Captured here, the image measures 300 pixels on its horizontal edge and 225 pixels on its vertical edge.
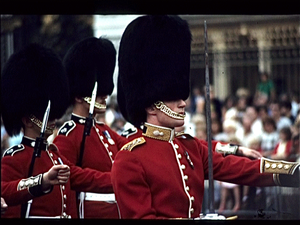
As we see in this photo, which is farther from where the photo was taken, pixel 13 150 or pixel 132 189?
pixel 13 150

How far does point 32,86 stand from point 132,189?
1.37 metres

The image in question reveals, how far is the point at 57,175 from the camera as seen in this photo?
13.7 ft

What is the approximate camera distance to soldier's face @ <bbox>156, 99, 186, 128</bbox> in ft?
13.3

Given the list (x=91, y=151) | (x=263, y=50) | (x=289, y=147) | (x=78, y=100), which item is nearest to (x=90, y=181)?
(x=91, y=151)

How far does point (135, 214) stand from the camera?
3.85m

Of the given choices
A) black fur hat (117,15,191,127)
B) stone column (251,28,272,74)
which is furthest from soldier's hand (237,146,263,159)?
stone column (251,28,272,74)

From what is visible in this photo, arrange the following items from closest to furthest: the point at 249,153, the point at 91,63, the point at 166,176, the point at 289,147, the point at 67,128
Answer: the point at 166,176, the point at 249,153, the point at 67,128, the point at 91,63, the point at 289,147

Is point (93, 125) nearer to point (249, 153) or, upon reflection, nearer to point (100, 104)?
point (100, 104)

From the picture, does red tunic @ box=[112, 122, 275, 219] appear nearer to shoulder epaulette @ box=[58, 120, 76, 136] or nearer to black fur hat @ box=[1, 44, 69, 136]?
black fur hat @ box=[1, 44, 69, 136]

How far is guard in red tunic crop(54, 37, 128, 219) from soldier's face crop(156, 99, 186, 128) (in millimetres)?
1044

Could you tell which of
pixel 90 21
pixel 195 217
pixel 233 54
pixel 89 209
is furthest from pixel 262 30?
pixel 195 217

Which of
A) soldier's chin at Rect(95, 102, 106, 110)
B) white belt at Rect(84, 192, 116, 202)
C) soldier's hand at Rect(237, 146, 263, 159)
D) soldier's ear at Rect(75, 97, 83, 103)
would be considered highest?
soldier's ear at Rect(75, 97, 83, 103)

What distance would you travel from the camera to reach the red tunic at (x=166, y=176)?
153 inches

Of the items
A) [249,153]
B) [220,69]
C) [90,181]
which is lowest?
[90,181]
